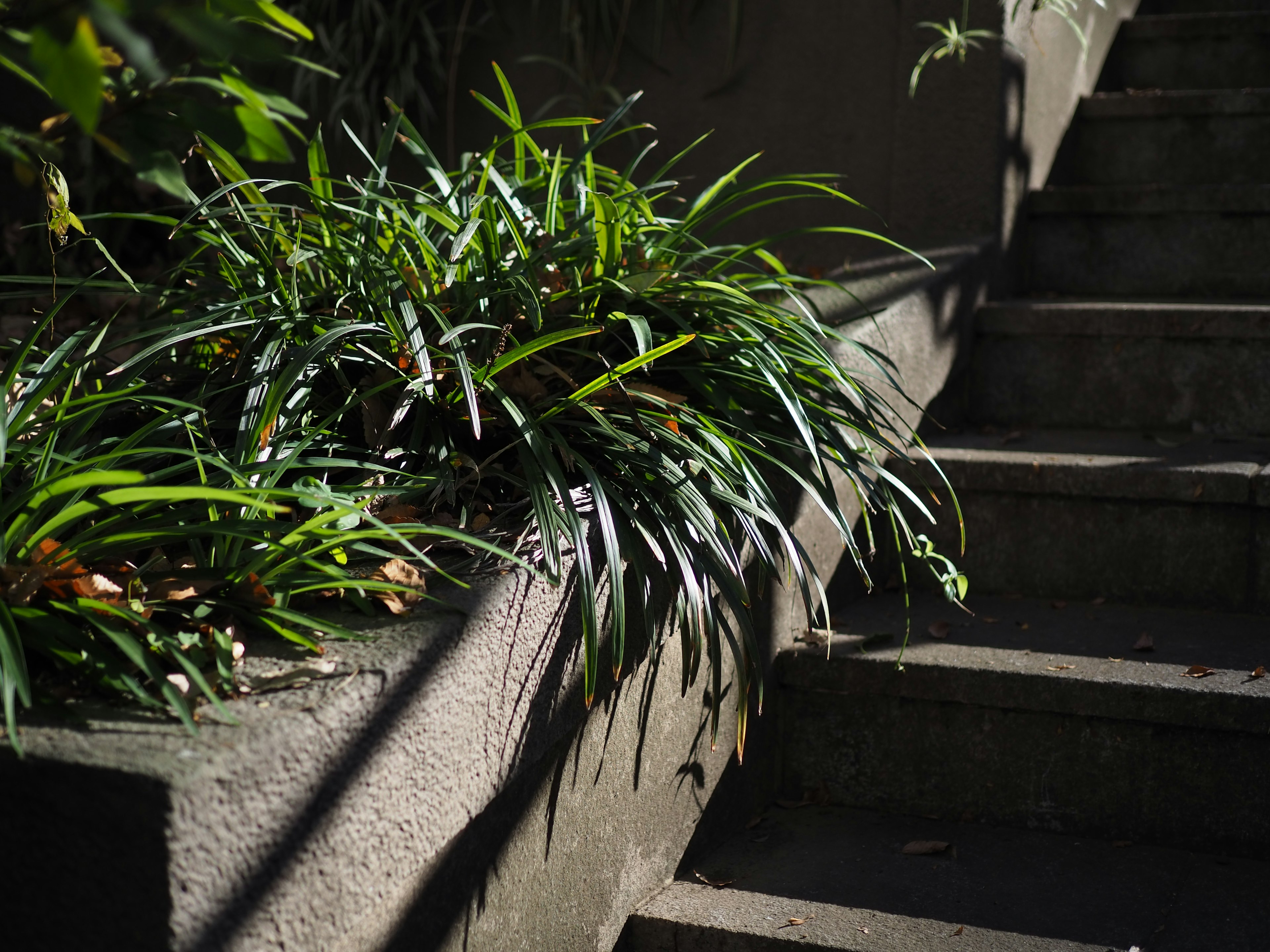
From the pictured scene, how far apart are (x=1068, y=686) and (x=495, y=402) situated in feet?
3.05

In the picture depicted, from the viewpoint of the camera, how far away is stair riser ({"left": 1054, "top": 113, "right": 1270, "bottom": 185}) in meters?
2.88

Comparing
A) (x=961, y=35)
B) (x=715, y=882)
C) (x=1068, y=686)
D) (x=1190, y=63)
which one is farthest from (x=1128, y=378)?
(x=1190, y=63)

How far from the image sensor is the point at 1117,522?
6.50 ft

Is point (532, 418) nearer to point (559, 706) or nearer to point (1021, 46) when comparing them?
point (559, 706)

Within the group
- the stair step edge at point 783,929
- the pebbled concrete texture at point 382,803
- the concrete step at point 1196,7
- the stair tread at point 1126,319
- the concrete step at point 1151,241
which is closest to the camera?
the pebbled concrete texture at point 382,803

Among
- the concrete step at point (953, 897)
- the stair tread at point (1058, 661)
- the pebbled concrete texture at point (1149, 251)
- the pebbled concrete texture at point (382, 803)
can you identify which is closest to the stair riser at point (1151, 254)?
the pebbled concrete texture at point (1149, 251)

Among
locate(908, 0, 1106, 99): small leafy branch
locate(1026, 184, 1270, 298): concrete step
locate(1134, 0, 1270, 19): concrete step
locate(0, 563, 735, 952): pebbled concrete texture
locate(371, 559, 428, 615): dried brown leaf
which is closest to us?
locate(0, 563, 735, 952): pebbled concrete texture

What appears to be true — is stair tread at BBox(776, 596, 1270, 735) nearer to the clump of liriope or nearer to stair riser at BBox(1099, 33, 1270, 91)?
the clump of liriope

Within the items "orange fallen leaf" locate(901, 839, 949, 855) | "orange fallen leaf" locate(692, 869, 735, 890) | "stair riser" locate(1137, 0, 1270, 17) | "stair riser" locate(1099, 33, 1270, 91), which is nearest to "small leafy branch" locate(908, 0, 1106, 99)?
"stair riser" locate(1099, 33, 1270, 91)

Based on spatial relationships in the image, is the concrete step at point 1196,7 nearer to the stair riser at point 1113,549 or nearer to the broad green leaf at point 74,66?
the stair riser at point 1113,549

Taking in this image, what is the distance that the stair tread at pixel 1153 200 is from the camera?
2.60m

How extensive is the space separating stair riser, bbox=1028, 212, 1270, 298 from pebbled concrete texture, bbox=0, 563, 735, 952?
1879 mm

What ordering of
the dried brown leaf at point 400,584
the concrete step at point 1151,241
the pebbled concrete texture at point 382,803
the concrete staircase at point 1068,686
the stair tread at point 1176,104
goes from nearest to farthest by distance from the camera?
→ the pebbled concrete texture at point 382,803 → the dried brown leaf at point 400,584 → the concrete staircase at point 1068,686 → the concrete step at point 1151,241 → the stair tread at point 1176,104

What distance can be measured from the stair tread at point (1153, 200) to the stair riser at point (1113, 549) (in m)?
1.09
